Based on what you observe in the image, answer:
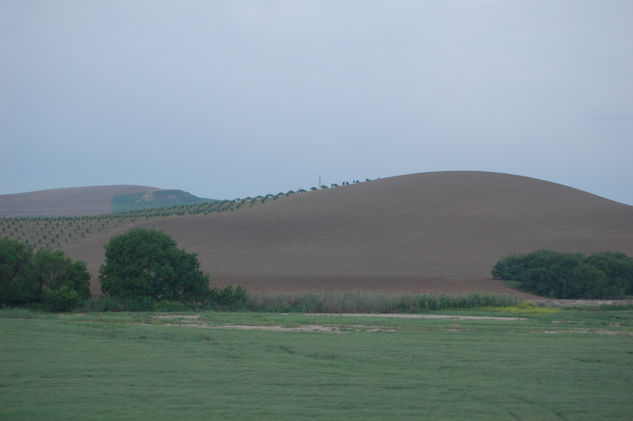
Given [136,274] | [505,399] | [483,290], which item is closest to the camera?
[505,399]

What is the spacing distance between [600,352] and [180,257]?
78.3ft

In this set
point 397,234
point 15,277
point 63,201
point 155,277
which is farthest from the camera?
point 63,201

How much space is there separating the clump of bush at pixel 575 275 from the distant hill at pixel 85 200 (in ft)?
382

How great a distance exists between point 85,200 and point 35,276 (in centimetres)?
14327

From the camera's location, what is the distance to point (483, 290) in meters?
42.5

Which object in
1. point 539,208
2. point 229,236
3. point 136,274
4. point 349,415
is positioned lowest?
point 349,415

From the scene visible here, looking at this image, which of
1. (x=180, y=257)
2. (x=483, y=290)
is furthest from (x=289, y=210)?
(x=180, y=257)

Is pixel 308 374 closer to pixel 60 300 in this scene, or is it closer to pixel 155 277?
pixel 60 300

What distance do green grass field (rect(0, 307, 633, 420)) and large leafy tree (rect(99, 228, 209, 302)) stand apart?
12.3 metres

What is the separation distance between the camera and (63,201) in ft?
531

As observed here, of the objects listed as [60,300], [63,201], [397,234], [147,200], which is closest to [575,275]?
[397,234]

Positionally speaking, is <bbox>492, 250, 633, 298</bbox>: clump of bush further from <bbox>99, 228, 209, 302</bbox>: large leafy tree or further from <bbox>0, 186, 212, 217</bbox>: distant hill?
<bbox>0, 186, 212, 217</bbox>: distant hill

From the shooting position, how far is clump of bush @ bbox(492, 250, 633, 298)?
136 ft

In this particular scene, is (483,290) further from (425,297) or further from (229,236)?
(229,236)
